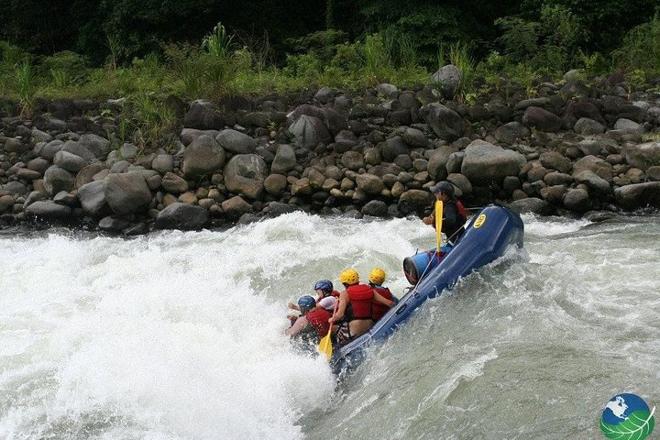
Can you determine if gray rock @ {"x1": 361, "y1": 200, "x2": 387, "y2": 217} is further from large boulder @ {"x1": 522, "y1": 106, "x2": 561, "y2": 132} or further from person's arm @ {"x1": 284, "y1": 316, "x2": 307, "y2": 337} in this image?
person's arm @ {"x1": 284, "y1": 316, "x2": 307, "y2": 337}

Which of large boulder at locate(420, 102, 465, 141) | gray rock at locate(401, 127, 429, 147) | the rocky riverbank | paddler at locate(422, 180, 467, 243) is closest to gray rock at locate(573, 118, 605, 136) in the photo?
the rocky riverbank

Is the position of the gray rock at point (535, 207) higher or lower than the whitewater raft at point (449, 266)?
lower

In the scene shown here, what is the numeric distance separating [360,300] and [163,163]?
5.93m

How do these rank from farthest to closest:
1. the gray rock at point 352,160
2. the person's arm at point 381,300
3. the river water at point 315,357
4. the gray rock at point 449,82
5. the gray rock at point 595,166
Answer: the gray rock at point 449,82
the gray rock at point 352,160
the gray rock at point 595,166
the person's arm at point 381,300
the river water at point 315,357

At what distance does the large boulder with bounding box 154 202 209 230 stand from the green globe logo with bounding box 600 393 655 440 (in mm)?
8077

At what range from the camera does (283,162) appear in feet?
35.4

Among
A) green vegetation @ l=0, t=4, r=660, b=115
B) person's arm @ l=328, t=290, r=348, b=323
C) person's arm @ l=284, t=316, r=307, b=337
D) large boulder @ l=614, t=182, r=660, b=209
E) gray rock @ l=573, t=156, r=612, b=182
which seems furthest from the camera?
green vegetation @ l=0, t=4, r=660, b=115

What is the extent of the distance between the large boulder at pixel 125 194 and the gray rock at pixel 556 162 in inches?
216

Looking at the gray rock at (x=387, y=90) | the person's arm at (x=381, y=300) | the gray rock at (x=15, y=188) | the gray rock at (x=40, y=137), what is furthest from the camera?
the gray rock at (x=40, y=137)

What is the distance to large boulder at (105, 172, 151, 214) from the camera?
10375 mm

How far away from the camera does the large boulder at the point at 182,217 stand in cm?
1016

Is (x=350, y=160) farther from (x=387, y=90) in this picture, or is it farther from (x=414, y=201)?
(x=387, y=90)

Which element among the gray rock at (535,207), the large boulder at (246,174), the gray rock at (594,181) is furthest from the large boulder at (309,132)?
the gray rock at (594,181)

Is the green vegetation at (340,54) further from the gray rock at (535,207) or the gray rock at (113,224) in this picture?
the gray rock at (535,207)
